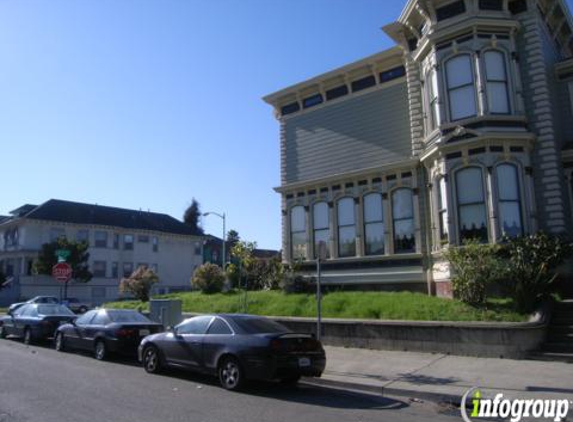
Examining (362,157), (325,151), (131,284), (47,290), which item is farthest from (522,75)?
(47,290)

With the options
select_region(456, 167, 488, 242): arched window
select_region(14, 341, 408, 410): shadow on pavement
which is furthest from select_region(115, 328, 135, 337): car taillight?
select_region(456, 167, 488, 242): arched window

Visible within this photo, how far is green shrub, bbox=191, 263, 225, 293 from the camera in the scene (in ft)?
80.0

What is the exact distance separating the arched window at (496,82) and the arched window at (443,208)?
281 centimetres

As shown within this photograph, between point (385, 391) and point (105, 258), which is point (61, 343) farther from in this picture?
point (105, 258)

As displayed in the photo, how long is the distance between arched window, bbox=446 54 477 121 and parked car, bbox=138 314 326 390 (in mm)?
10464

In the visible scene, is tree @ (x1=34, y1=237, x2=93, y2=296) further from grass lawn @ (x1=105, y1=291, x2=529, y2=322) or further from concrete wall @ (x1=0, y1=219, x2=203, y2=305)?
grass lawn @ (x1=105, y1=291, x2=529, y2=322)

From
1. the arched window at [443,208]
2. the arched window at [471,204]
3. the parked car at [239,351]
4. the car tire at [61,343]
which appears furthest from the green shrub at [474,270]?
the car tire at [61,343]

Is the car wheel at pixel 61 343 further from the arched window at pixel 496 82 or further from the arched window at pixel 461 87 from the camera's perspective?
the arched window at pixel 496 82

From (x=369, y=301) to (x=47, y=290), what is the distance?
45.2m

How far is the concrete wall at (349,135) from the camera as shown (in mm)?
20234

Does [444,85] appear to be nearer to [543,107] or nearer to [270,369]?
[543,107]

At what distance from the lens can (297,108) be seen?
23.9 meters

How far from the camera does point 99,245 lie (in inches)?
2237

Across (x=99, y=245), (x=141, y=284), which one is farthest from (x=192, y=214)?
(x=141, y=284)
